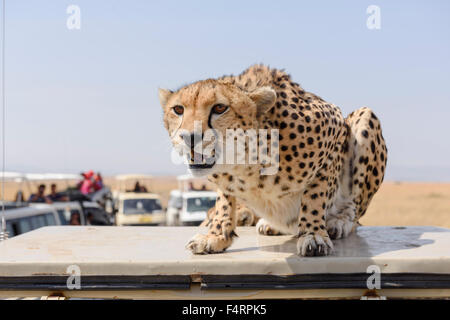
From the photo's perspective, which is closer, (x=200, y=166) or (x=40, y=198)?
(x=200, y=166)

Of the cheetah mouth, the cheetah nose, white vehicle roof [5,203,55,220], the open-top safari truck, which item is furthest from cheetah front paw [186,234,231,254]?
white vehicle roof [5,203,55,220]

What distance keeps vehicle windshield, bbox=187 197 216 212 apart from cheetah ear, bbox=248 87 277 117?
10.4m

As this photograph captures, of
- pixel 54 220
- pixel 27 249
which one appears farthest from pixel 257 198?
pixel 54 220

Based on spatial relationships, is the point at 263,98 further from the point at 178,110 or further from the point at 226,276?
the point at 226,276

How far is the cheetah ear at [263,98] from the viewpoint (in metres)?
2.94

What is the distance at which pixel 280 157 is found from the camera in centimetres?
305

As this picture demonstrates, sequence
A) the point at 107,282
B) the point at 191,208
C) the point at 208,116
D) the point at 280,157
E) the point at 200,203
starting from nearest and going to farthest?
the point at 107,282
the point at 208,116
the point at 280,157
the point at 191,208
the point at 200,203

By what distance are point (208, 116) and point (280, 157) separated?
0.55 meters

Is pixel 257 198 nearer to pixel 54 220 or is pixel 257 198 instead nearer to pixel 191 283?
pixel 191 283

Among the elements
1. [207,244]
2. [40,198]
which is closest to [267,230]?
[207,244]

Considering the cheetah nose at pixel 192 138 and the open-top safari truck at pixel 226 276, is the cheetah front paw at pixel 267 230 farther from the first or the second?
the cheetah nose at pixel 192 138

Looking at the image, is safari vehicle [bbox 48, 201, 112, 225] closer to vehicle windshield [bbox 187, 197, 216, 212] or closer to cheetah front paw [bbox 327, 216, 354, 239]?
vehicle windshield [bbox 187, 197, 216, 212]
